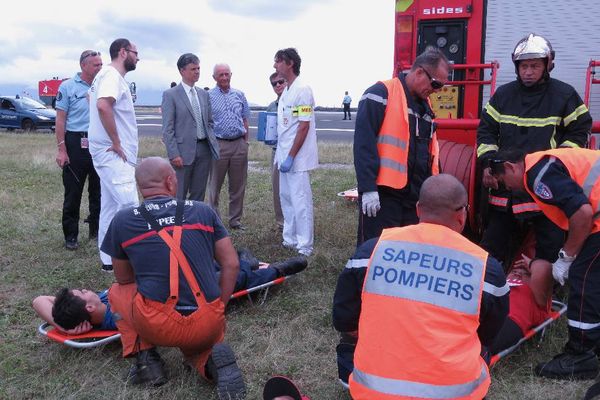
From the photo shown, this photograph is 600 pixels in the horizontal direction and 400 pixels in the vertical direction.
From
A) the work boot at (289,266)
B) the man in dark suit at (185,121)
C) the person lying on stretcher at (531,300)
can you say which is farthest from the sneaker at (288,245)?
the person lying on stretcher at (531,300)

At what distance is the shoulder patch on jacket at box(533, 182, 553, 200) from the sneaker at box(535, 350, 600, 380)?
0.95m

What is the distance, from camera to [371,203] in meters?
4.11

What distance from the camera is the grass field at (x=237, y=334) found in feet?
11.2

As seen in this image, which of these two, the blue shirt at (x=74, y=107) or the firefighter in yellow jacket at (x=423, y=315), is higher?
the blue shirt at (x=74, y=107)

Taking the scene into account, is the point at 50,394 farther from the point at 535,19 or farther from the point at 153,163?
the point at 535,19

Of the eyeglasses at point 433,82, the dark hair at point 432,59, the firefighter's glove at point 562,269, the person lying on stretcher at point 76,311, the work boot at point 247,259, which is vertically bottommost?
the person lying on stretcher at point 76,311

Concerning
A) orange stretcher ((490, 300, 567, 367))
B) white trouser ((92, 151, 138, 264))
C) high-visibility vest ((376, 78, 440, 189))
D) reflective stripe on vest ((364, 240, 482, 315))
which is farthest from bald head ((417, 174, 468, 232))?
white trouser ((92, 151, 138, 264))

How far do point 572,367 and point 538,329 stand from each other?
1.19 feet

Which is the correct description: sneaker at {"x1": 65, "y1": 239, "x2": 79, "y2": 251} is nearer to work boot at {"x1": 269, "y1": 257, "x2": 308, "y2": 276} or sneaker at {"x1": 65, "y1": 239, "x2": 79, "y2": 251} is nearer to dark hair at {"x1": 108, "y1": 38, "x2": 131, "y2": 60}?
dark hair at {"x1": 108, "y1": 38, "x2": 131, "y2": 60}

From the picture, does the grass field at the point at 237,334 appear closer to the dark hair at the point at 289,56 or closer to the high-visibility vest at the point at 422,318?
the high-visibility vest at the point at 422,318

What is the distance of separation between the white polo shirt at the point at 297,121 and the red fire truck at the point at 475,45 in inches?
34.4

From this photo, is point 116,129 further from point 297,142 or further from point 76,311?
point 76,311

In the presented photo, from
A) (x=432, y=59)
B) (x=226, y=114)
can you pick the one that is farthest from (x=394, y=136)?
(x=226, y=114)

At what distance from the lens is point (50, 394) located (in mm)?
3396
